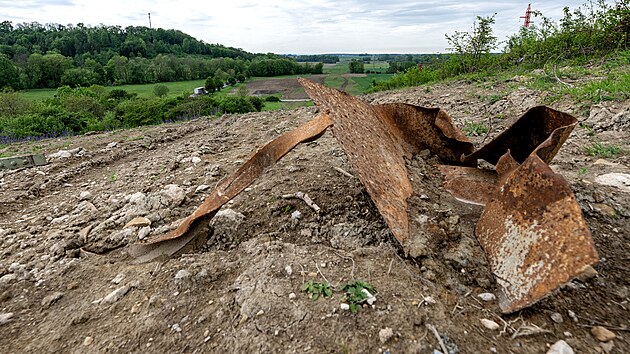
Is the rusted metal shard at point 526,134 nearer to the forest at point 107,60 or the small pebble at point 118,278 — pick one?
the small pebble at point 118,278

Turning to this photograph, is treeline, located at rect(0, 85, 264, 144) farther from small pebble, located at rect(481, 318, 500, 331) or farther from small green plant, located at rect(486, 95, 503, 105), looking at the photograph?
small pebble, located at rect(481, 318, 500, 331)

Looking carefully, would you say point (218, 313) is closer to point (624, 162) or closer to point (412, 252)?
point (412, 252)

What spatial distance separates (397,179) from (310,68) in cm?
4254

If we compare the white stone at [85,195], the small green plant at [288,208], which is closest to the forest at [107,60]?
the white stone at [85,195]

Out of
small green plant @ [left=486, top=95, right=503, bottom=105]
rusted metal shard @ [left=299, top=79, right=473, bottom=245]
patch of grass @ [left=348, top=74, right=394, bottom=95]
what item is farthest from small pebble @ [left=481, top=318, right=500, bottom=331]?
patch of grass @ [left=348, top=74, right=394, bottom=95]

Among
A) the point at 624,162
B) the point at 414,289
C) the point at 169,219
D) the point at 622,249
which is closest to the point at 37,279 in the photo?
the point at 169,219

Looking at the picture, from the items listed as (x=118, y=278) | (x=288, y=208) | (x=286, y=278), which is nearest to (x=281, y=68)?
(x=288, y=208)

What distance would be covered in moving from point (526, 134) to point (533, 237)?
3.71ft

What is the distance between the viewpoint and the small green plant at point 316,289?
1.44 metres

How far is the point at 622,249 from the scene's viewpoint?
1.70 m

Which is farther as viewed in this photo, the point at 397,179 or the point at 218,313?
the point at 397,179

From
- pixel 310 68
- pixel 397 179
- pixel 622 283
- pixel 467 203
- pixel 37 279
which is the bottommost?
pixel 37 279

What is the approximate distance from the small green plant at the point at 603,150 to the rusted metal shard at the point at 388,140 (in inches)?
49.7

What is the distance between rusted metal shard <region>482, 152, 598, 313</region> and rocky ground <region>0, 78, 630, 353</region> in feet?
0.25
